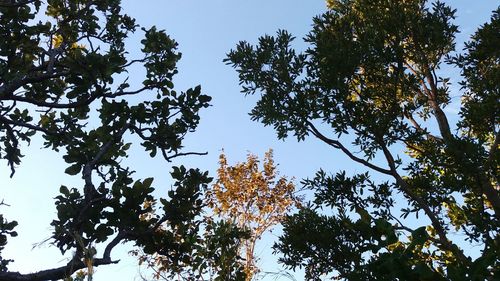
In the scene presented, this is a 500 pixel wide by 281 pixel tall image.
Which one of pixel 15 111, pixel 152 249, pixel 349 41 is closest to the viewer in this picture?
pixel 152 249

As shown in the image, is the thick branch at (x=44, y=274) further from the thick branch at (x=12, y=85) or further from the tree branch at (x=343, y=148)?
the tree branch at (x=343, y=148)

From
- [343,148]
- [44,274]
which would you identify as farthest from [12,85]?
[343,148]

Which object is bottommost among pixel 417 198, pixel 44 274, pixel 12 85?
pixel 44 274

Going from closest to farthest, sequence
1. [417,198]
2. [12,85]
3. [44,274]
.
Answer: [44,274], [12,85], [417,198]

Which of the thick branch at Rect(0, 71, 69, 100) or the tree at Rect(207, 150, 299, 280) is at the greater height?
the tree at Rect(207, 150, 299, 280)

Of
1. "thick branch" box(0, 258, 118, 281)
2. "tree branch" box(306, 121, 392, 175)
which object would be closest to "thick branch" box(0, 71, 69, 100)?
"thick branch" box(0, 258, 118, 281)

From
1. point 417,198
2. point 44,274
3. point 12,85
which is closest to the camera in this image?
point 44,274

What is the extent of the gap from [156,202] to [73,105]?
1.83m

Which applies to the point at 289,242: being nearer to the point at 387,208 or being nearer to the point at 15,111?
the point at 387,208

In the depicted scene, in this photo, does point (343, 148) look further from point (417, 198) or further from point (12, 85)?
point (12, 85)

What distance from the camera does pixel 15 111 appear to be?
25.0 feet

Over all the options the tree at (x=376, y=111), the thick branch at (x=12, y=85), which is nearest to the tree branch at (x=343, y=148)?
the tree at (x=376, y=111)

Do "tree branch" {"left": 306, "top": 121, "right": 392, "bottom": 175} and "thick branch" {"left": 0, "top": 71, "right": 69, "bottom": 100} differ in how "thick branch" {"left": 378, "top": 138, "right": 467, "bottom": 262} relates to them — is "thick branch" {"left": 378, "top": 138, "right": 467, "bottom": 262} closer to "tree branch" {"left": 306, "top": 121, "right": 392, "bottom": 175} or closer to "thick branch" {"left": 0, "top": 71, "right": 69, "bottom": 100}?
"tree branch" {"left": 306, "top": 121, "right": 392, "bottom": 175}

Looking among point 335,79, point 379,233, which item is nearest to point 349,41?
point 335,79
